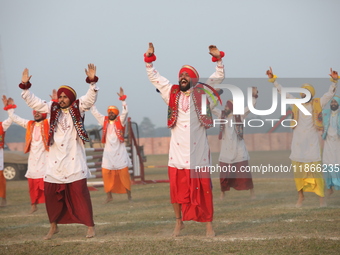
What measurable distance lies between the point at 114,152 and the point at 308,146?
4.43m

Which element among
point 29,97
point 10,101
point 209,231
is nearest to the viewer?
point 209,231

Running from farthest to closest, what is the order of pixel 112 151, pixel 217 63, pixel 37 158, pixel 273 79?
1. pixel 112 151
2. pixel 37 158
3. pixel 273 79
4. pixel 217 63

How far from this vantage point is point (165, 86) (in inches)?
297

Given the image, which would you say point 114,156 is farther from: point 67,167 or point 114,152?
point 67,167

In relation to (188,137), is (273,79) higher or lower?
higher

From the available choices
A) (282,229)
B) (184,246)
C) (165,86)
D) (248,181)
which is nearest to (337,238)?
(282,229)

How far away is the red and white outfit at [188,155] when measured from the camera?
7.29 m

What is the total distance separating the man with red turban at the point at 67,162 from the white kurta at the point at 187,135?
34.5 inches

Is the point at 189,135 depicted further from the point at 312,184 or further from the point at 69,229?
the point at 312,184

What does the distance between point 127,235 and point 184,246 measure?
126 centimetres

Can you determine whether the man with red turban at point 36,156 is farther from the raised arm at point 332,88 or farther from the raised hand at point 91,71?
the raised arm at point 332,88

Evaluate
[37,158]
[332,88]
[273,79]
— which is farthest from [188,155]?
[37,158]

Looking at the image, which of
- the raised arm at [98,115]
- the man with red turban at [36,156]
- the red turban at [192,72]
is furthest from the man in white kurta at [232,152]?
the red turban at [192,72]

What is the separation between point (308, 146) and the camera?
10031 millimetres
